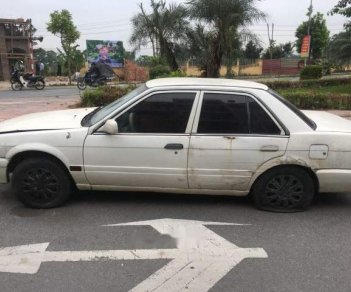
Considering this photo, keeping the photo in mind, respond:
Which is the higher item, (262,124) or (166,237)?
(262,124)

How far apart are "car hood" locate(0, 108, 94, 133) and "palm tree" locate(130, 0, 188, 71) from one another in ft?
59.4

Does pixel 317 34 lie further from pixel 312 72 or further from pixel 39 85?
pixel 39 85

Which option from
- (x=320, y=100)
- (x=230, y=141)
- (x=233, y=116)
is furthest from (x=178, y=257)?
(x=320, y=100)

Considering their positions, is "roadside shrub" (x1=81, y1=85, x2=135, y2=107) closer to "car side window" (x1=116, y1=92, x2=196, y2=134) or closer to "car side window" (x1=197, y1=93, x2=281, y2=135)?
"car side window" (x1=116, y1=92, x2=196, y2=134)

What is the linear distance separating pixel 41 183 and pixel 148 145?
50.4 inches

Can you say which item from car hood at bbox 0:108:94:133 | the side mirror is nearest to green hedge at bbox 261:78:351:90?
car hood at bbox 0:108:94:133

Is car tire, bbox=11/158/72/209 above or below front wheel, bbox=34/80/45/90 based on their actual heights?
above

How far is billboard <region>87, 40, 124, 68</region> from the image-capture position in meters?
38.9

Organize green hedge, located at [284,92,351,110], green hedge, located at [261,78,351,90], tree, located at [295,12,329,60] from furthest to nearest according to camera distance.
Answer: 1. tree, located at [295,12,329,60]
2. green hedge, located at [261,78,351,90]
3. green hedge, located at [284,92,351,110]

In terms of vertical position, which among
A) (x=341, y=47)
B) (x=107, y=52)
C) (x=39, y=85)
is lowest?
(x=39, y=85)

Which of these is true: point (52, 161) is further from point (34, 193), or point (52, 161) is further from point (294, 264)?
point (294, 264)

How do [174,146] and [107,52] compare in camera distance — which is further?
[107,52]

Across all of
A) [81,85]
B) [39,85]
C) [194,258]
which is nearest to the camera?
[194,258]

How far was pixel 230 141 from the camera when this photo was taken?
4578 mm
